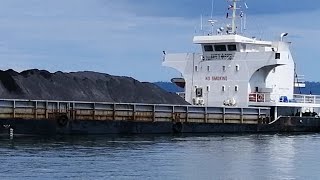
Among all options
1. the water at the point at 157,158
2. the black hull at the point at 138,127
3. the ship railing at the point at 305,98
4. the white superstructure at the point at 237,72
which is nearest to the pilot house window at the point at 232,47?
the white superstructure at the point at 237,72

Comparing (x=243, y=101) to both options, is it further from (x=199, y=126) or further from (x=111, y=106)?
(x=111, y=106)

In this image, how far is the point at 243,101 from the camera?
54906mm

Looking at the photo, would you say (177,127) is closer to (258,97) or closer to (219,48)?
(258,97)

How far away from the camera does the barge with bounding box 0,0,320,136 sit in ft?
159

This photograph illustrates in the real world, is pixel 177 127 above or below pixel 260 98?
below

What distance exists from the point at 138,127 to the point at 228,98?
902 centimetres

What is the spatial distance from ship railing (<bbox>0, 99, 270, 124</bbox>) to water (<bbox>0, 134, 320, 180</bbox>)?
6.74ft

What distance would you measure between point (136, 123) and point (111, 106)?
1.69 metres

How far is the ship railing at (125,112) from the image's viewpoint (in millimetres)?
44938

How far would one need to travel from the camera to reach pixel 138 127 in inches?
1897

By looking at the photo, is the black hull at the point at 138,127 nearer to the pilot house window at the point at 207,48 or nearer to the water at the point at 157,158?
the water at the point at 157,158

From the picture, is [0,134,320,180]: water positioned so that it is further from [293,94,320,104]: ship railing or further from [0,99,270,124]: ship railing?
[293,94,320,104]: ship railing

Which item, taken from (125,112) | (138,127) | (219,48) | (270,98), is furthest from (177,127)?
(270,98)

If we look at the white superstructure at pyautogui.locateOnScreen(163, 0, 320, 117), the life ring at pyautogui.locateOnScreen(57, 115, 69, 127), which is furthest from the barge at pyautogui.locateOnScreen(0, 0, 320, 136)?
the life ring at pyautogui.locateOnScreen(57, 115, 69, 127)
